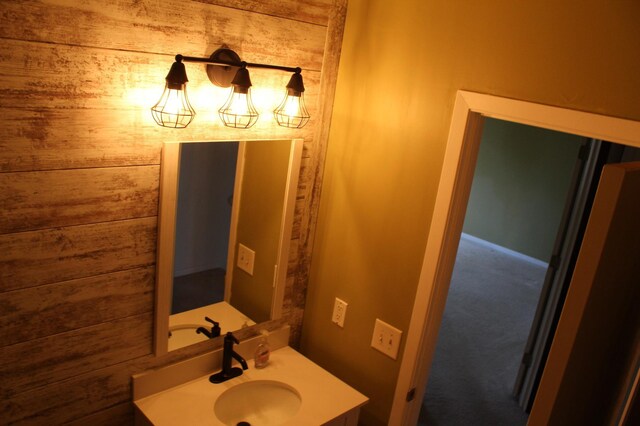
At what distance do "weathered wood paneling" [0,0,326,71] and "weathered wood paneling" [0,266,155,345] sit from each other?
0.65 meters

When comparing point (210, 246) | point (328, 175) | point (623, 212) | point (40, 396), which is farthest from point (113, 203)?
point (623, 212)

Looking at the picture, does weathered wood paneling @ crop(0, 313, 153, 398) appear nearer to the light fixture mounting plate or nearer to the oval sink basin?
the oval sink basin

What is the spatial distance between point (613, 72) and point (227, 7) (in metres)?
1.16

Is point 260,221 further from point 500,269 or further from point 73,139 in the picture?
point 500,269

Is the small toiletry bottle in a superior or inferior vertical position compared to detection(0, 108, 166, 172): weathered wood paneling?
inferior

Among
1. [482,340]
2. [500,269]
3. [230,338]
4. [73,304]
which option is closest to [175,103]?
[73,304]

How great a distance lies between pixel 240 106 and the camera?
190cm

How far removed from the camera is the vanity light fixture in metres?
1.69

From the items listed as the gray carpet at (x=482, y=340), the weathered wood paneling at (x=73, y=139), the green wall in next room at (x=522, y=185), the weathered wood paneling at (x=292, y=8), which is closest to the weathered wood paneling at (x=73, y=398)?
the weathered wood paneling at (x=73, y=139)

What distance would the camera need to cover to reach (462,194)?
1.94 m

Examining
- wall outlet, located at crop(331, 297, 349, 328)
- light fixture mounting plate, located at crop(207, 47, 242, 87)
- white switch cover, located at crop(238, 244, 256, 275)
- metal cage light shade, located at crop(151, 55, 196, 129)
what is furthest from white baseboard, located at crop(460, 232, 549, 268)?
metal cage light shade, located at crop(151, 55, 196, 129)

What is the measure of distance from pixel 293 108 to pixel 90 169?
2.41 ft

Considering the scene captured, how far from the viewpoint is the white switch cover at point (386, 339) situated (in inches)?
85.3

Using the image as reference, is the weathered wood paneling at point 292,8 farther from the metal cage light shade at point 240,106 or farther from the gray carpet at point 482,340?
the gray carpet at point 482,340
